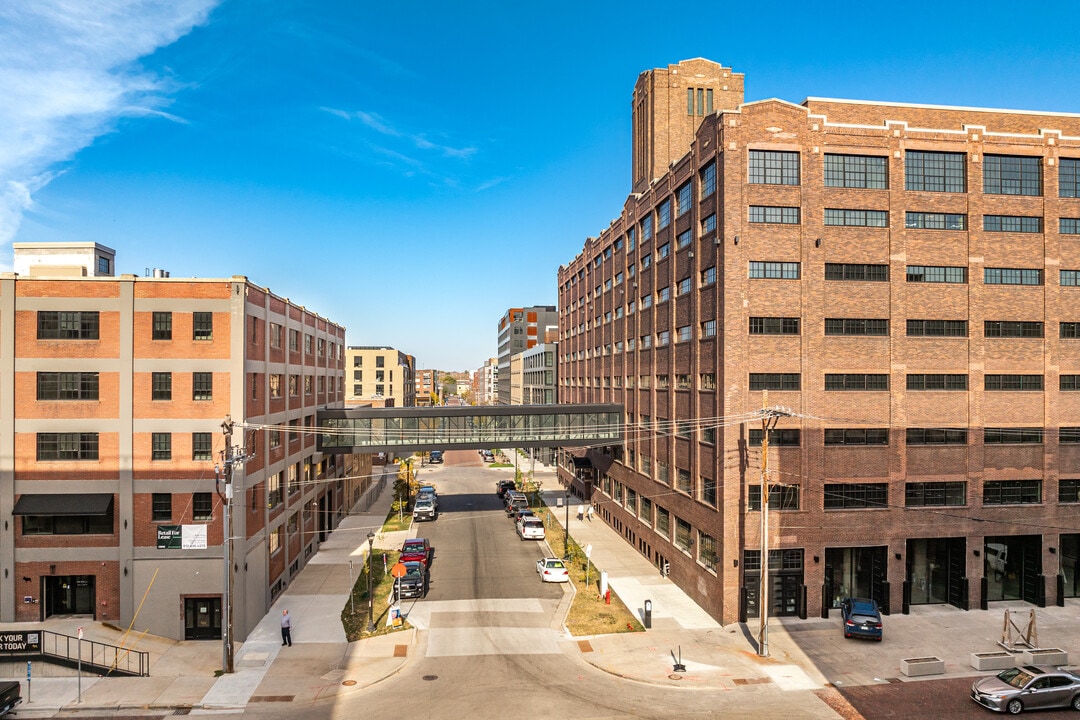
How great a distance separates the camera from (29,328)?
3200cm

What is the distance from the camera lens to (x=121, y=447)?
31.8 meters

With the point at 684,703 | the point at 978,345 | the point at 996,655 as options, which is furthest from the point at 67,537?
the point at 978,345

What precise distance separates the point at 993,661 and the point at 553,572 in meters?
22.8

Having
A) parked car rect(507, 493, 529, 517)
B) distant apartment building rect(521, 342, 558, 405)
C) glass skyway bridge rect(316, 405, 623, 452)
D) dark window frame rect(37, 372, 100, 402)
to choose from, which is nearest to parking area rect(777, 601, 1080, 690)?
glass skyway bridge rect(316, 405, 623, 452)

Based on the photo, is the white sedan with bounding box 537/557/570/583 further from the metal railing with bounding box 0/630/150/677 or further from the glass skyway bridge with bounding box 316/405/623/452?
the metal railing with bounding box 0/630/150/677

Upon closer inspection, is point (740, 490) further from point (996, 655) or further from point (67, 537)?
point (67, 537)

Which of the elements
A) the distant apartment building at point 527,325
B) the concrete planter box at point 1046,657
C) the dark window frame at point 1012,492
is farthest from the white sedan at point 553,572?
the distant apartment building at point 527,325

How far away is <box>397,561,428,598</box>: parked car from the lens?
37281 millimetres

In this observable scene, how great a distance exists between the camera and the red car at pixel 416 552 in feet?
139

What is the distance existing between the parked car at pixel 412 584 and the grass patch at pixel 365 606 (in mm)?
1167

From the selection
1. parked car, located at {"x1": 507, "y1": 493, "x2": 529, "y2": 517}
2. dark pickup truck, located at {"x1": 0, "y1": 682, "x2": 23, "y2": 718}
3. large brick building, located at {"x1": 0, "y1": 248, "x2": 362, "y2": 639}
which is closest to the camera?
dark pickup truck, located at {"x1": 0, "y1": 682, "x2": 23, "y2": 718}

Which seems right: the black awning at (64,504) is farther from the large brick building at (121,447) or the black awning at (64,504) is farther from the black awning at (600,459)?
the black awning at (600,459)

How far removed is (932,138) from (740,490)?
2249 cm

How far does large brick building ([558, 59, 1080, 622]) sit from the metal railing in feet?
90.3
